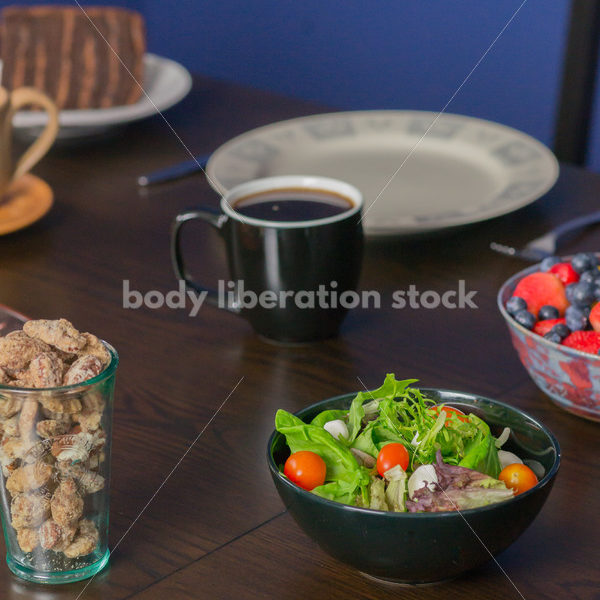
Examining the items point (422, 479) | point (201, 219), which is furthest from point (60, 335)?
point (201, 219)

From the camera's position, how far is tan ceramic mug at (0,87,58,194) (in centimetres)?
110

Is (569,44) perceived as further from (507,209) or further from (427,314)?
(427,314)

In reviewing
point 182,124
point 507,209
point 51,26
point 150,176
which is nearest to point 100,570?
point 507,209

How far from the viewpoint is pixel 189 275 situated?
3.33 ft

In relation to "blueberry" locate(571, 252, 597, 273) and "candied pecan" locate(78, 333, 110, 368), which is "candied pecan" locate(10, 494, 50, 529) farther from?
"blueberry" locate(571, 252, 597, 273)

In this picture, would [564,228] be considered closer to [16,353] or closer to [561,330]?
[561,330]

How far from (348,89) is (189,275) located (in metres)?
2.08

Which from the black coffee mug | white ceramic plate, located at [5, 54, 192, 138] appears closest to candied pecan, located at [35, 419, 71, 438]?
the black coffee mug

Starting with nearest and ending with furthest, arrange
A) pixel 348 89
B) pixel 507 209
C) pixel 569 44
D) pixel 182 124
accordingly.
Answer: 1. pixel 507 209
2. pixel 182 124
3. pixel 569 44
4. pixel 348 89

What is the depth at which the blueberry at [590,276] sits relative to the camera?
0.79 meters

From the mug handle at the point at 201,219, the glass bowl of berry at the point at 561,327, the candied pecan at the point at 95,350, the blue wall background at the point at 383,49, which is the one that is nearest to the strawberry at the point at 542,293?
the glass bowl of berry at the point at 561,327

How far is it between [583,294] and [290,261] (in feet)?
0.83

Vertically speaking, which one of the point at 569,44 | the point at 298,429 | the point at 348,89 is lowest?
the point at 348,89

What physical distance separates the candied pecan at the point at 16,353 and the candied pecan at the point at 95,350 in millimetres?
27
